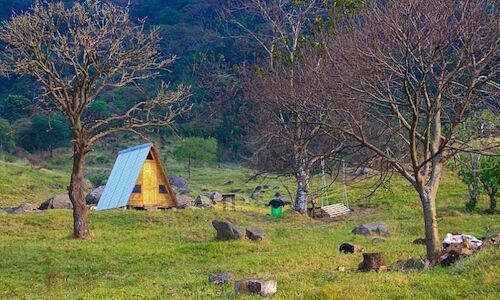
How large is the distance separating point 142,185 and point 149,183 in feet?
1.01

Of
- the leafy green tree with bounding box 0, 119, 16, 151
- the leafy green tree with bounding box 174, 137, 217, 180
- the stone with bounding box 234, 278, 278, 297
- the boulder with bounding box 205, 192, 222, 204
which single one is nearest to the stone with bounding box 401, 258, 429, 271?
the stone with bounding box 234, 278, 278, 297

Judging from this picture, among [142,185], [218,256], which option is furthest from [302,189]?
[218,256]

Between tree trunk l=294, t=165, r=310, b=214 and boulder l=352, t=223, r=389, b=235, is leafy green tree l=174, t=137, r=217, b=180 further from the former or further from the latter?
boulder l=352, t=223, r=389, b=235

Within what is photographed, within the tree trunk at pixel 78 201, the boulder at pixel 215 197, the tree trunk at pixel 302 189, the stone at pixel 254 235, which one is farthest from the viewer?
the boulder at pixel 215 197

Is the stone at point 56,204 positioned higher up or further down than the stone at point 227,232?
higher up

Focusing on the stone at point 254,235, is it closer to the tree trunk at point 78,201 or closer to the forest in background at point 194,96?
the tree trunk at point 78,201

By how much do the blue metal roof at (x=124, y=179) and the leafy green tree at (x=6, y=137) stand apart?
909 inches

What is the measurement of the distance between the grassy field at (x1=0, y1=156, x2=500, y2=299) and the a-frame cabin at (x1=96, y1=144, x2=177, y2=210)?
4.59 m

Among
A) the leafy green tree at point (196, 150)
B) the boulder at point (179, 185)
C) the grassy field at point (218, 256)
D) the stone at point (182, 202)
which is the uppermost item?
the leafy green tree at point (196, 150)

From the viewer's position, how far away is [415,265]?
41.2 ft

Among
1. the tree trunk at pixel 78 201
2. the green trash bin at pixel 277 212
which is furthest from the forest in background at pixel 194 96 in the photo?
the tree trunk at pixel 78 201

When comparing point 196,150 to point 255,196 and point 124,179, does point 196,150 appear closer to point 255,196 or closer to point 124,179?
point 255,196

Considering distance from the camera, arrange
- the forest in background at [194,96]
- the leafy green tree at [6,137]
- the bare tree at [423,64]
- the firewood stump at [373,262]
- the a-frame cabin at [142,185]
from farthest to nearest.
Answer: the forest in background at [194,96] < the leafy green tree at [6,137] < the a-frame cabin at [142,185] < the bare tree at [423,64] < the firewood stump at [373,262]

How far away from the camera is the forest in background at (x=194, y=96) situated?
56.2 meters
